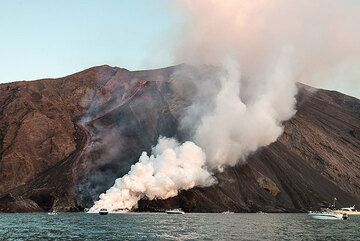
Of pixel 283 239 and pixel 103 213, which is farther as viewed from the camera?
pixel 103 213

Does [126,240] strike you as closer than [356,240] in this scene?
Yes

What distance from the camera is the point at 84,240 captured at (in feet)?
281

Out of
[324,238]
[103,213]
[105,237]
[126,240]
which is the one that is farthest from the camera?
[103,213]

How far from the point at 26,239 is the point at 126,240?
15.5 m

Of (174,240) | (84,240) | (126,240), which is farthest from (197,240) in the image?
(84,240)

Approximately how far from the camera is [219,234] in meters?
103

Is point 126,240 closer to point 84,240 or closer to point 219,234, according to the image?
point 84,240

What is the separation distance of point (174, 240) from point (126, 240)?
7.88m

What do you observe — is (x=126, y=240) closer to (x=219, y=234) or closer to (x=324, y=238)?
(x=219, y=234)

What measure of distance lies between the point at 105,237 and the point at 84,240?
20.3 feet

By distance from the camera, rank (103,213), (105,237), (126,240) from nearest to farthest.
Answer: (126,240) < (105,237) < (103,213)

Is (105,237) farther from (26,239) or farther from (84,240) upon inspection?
(26,239)

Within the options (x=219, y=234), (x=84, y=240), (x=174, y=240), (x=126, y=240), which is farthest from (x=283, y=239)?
(x=84, y=240)

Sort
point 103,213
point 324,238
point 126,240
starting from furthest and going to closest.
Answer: point 103,213 → point 324,238 → point 126,240
